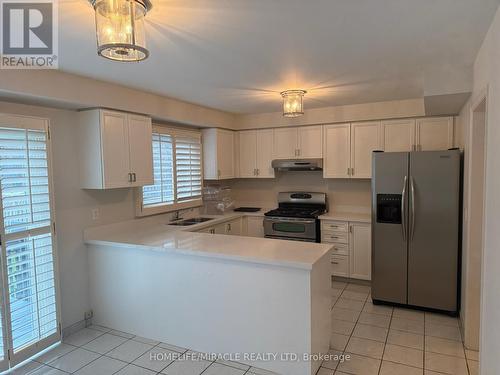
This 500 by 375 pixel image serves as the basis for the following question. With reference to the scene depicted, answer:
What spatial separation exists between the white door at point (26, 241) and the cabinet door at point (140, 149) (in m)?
0.77

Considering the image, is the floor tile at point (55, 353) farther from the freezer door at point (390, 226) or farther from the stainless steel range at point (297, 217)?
the freezer door at point (390, 226)

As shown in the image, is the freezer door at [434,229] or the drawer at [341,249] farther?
the drawer at [341,249]

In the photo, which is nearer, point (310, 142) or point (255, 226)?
point (310, 142)

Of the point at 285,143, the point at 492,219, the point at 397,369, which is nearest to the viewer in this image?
the point at 492,219

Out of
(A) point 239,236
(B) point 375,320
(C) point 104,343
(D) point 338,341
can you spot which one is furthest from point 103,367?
(B) point 375,320

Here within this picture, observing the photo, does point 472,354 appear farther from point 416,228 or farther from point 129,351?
point 129,351

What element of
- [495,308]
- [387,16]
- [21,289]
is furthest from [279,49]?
[21,289]

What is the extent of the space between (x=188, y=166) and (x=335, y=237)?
7.30ft

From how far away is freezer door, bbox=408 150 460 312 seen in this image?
3322 mm

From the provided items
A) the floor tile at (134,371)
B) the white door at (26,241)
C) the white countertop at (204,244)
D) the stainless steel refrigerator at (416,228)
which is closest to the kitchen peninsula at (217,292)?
the white countertop at (204,244)

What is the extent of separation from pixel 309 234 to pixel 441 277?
1613 mm

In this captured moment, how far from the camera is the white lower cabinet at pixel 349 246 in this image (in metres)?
4.23

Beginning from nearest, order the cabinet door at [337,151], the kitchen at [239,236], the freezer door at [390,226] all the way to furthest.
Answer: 1. the kitchen at [239,236]
2. the freezer door at [390,226]
3. the cabinet door at [337,151]

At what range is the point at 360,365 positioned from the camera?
2.58 meters
